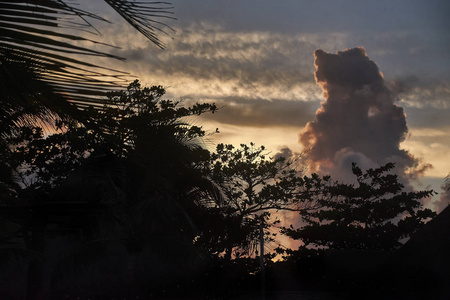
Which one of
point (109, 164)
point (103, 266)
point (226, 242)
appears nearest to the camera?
point (109, 164)

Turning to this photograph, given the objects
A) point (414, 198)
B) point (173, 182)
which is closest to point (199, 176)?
point (173, 182)

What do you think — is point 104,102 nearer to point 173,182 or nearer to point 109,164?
point 109,164

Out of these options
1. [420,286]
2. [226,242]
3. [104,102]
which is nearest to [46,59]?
[104,102]

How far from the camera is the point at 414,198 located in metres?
28.2

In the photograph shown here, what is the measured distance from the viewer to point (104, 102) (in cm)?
211

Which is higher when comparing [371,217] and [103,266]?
[371,217]

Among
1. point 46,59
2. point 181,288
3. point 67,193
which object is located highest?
point 67,193

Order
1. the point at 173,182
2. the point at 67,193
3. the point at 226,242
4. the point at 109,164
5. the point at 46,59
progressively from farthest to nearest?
the point at 226,242 < the point at 173,182 < the point at 109,164 < the point at 67,193 < the point at 46,59

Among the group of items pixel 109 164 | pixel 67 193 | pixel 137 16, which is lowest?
pixel 137 16

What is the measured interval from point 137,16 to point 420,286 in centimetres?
1839

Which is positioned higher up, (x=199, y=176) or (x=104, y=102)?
(x=199, y=176)

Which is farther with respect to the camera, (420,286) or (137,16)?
(420,286)

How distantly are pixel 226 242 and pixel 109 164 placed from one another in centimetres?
820

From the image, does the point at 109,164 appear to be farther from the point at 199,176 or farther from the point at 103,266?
the point at 103,266
